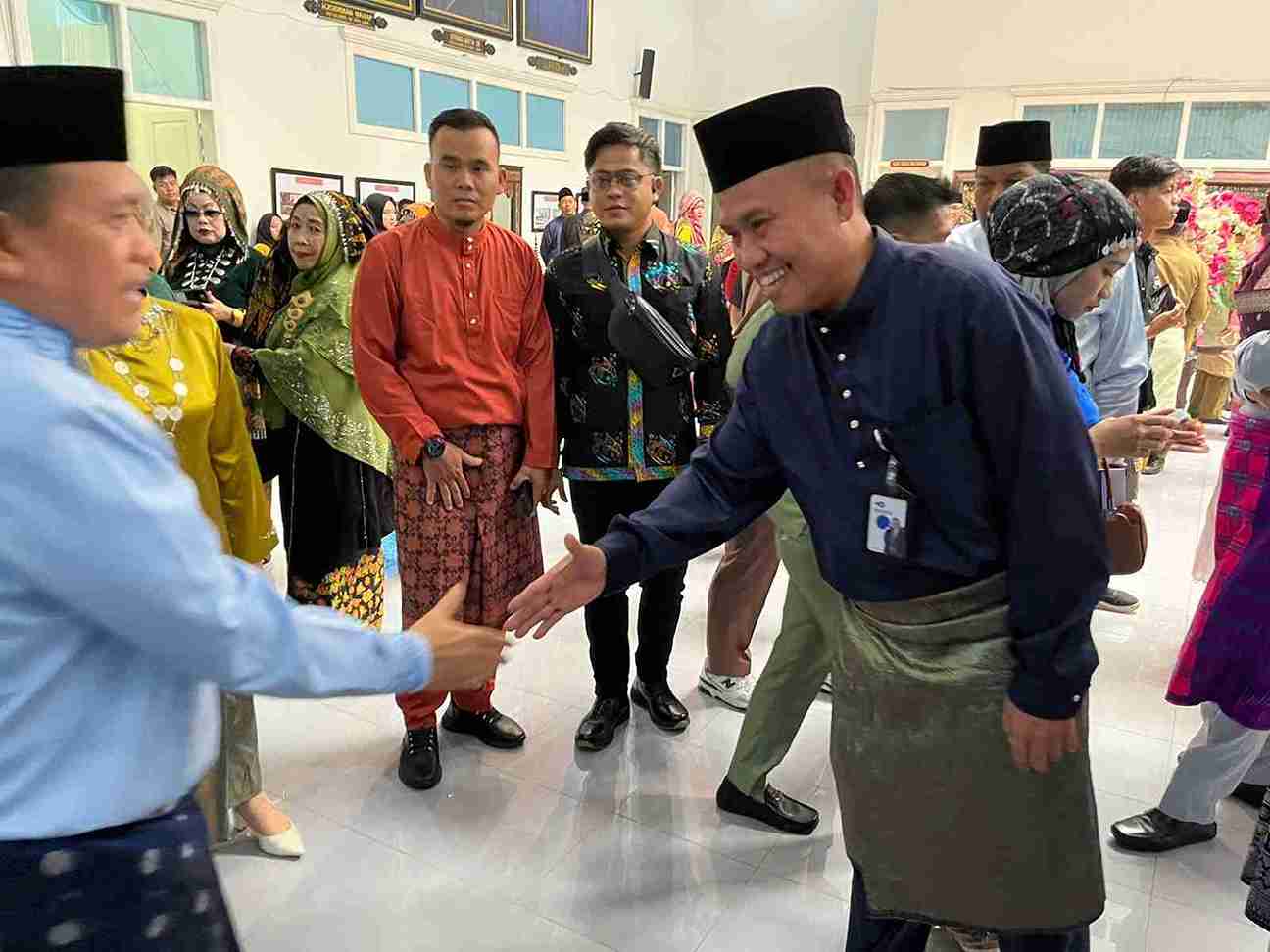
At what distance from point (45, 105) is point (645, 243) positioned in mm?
1780

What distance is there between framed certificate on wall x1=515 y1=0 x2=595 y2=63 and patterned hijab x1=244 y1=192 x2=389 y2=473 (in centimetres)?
966

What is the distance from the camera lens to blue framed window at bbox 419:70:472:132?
33.0 feet

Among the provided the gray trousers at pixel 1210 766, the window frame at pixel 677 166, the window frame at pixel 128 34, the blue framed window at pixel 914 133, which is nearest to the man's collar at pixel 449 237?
the gray trousers at pixel 1210 766

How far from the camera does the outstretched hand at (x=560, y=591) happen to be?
1.38 meters

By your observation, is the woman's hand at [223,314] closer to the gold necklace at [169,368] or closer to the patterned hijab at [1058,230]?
the gold necklace at [169,368]

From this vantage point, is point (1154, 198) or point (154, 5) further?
point (154, 5)

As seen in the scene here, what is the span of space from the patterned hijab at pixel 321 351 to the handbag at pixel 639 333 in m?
0.76

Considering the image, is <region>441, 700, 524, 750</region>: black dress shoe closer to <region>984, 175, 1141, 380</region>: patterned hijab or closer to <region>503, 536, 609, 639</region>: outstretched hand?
<region>503, 536, 609, 639</region>: outstretched hand

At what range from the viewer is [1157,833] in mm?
2160

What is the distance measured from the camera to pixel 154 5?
24.0ft

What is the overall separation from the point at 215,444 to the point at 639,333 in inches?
41.5

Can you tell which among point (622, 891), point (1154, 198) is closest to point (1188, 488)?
point (1154, 198)

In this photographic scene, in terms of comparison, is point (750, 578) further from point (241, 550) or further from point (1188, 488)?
point (1188, 488)

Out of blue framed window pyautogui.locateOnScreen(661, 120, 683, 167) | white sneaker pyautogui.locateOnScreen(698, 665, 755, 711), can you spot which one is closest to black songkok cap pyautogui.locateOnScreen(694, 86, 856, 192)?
white sneaker pyautogui.locateOnScreen(698, 665, 755, 711)
